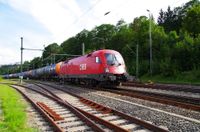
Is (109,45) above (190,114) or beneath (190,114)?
above

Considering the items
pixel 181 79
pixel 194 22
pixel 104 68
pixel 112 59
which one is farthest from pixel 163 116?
pixel 194 22

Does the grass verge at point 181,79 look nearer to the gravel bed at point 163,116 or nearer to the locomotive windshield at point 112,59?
the locomotive windshield at point 112,59

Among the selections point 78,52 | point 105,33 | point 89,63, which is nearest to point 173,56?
point 89,63

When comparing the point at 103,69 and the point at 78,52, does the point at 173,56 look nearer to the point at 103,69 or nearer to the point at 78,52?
the point at 103,69

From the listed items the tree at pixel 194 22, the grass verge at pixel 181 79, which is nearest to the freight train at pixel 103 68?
the grass verge at pixel 181 79

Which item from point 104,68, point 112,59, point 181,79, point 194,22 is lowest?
point 181,79

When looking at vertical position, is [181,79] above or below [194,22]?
below

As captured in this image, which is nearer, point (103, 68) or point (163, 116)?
point (163, 116)

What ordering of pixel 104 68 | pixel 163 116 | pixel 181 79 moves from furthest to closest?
pixel 181 79 → pixel 104 68 → pixel 163 116

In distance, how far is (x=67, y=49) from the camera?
116 metres

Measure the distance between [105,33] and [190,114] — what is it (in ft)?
309

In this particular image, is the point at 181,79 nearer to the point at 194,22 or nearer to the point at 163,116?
the point at 194,22

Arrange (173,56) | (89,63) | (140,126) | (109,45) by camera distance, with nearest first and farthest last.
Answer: (140,126), (89,63), (173,56), (109,45)

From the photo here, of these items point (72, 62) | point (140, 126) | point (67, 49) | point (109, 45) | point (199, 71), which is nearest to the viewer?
point (140, 126)
